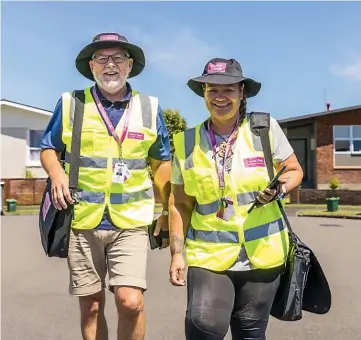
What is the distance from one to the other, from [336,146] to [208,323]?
26.4 metres

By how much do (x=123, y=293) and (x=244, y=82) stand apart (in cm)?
144

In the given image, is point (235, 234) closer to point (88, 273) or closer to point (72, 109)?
point (88, 273)

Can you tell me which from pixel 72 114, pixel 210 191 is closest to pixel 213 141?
pixel 210 191

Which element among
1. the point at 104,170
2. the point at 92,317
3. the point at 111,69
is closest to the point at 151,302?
the point at 92,317

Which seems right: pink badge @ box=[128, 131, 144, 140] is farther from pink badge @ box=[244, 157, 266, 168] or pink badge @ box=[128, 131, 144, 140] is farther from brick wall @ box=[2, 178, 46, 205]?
brick wall @ box=[2, 178, 46, 205]

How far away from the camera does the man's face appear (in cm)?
360

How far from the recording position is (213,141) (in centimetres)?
325

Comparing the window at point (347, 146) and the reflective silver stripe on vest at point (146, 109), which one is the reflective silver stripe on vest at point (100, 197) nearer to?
the reflective silver stripe on vest at point (146, 109)

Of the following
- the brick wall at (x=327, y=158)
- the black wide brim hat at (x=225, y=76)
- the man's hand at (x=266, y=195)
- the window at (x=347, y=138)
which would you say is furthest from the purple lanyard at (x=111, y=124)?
the window at (x=347, y=138)

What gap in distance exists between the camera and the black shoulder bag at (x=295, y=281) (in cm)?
320

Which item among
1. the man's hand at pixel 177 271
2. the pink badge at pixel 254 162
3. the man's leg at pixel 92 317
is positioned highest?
the pink badge at pixel 254 162

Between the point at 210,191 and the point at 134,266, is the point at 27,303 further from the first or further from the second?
the point at 210,191

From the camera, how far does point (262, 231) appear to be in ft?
10.4

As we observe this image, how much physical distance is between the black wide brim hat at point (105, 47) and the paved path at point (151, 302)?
2.38 metres
